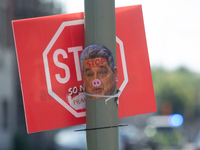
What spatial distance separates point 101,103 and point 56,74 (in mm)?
440

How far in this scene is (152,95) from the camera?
2471mm

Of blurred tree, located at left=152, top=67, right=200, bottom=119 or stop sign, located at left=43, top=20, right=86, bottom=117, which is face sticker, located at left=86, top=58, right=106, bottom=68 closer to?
stop sign, located at left=43, top=20, right=86, bottom=117

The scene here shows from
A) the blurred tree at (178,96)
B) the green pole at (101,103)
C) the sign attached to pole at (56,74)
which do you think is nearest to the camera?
the green pole at (101,103)

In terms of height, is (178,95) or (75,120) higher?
(75,120)

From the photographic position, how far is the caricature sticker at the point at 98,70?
2111mm

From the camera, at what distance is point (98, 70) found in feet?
6.93

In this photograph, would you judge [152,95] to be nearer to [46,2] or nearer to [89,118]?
[89,118]

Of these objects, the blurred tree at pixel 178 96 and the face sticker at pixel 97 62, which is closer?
the face sticker at pixel 97 62

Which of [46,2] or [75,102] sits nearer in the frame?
[75,102]

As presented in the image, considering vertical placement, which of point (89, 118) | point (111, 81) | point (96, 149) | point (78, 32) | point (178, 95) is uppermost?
point (78, 32)

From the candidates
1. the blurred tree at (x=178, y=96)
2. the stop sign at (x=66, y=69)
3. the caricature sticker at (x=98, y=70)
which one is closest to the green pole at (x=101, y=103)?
the caricature sticker at (x=98, y=70)

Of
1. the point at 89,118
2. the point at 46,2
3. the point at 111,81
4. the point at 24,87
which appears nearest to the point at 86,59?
the point at 111,81

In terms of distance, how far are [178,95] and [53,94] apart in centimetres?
7110

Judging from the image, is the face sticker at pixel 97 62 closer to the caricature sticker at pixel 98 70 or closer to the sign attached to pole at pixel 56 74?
the caricature sticker at pixel 98 70
